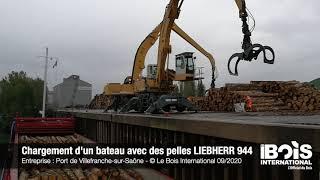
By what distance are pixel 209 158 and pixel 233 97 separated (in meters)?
9.78

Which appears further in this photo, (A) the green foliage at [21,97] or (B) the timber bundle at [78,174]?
(A) the green foliage at [21,97]

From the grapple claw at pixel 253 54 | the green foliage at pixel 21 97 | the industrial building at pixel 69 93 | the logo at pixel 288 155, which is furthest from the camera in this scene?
the green foliage at pixel 21 97

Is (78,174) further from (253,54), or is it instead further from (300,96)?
(300,96)

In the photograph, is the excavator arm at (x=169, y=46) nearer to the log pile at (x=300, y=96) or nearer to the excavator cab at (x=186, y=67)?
the excavator cab at (x=186, y=67)

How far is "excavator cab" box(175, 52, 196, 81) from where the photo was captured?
19.0 meters

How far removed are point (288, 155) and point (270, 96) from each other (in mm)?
11249

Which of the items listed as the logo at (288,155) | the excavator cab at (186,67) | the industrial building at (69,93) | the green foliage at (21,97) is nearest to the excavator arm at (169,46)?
the excavator cab at (186,67)

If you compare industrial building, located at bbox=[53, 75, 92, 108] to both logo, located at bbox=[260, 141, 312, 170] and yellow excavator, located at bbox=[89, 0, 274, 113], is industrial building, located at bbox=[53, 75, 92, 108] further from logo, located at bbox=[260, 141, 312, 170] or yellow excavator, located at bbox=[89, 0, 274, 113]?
logo, located at bbox=[260, 141, 312, 170]

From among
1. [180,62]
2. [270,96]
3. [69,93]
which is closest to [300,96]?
[270,96]

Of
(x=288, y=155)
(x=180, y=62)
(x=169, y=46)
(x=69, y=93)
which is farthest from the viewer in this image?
(x=69, y=93)

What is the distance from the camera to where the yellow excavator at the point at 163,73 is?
12605 millimetres

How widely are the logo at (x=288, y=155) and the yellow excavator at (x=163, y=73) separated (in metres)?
5.33

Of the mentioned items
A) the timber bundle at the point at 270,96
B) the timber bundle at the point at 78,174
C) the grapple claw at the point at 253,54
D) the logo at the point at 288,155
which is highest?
the grapple claw at the point at 253,54

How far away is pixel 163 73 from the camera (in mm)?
18484
